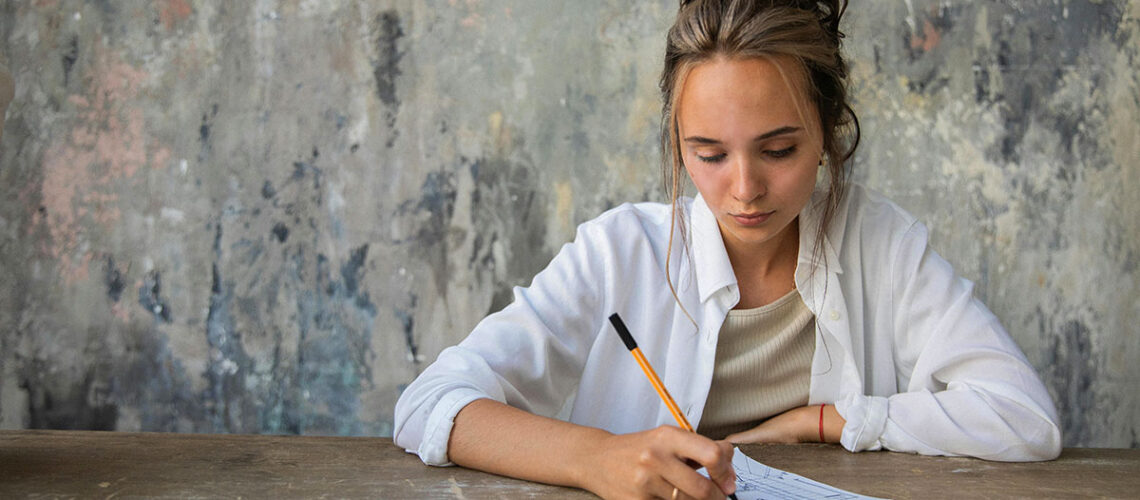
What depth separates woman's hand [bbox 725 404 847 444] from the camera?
1.35m

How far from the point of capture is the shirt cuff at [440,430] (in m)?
1.16

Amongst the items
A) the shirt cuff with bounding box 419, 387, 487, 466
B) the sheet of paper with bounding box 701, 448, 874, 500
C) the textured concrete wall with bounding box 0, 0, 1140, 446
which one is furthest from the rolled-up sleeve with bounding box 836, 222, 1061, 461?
the textured concrete wall with bounding box 0, 0, 1140, 446

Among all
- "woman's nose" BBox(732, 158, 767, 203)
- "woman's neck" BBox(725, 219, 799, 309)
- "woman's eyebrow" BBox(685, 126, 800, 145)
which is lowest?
"woman's neck" BBox(725, 219, 799, 309)

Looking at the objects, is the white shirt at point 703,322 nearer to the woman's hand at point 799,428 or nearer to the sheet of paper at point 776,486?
the woman's hand at point 799,428

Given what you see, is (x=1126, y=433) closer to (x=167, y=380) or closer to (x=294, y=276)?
(x=294, y=276)

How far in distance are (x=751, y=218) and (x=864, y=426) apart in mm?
331

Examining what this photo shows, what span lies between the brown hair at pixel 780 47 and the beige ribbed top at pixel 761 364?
0.12 meters

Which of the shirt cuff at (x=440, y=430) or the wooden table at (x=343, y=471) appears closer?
the wooden table at (x=343, y=471)

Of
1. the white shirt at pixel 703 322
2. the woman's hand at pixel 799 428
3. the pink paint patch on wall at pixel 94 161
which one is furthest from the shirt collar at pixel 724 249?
the pink paint patch on wall at pixel 94 161

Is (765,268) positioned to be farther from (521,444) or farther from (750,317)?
(521,444)

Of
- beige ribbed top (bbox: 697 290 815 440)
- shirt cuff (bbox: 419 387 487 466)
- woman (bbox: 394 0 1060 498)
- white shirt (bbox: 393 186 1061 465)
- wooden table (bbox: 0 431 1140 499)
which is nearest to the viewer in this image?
wooden table (bbox: 0 431 1140 499)

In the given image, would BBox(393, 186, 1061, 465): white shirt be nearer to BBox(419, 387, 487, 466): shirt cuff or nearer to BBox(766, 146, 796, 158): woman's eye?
BBox(419, 387, 487, 466): shirt cuff

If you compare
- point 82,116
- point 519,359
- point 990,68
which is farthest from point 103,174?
point 990,68

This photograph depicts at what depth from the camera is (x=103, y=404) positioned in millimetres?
2590
